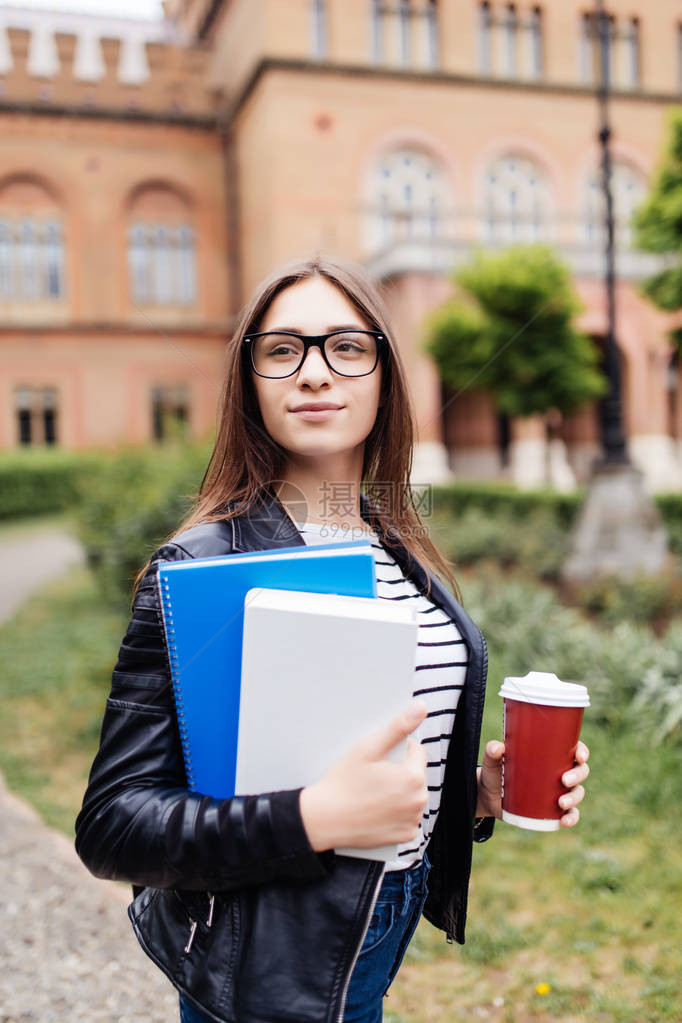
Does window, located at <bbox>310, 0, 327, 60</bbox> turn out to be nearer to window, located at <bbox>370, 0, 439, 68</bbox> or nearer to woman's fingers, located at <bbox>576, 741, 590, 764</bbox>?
window, located at <bbox>370, 0, 439, 68</bbox>

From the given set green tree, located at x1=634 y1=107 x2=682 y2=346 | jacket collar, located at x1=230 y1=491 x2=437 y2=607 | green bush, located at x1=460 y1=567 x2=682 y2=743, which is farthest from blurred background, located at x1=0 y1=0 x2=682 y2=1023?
jacket collar, located at x1=230 y1=491 x2=437 y2=607

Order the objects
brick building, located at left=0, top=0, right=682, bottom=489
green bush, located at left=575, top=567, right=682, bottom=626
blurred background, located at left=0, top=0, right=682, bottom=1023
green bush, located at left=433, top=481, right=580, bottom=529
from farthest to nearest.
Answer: brick building, located at left=0, top=0, right=682, bottom=489
blurred background, located at left=0, top=0, right=682, bottom=1023
green bush, located at left=433, top=481, right=580, bottom=529
green bush, located at left=575, top=567, right=682, bottom=626

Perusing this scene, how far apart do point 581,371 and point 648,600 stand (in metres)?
8.32

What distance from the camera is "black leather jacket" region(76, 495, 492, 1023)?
1.11 metres

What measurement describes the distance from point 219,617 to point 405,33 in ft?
81.1

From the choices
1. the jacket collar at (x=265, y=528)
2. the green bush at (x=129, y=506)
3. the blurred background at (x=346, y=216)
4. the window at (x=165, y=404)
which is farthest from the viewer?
the window at (x=165, y=404)

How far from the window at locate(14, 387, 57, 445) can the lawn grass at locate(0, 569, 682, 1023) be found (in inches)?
753

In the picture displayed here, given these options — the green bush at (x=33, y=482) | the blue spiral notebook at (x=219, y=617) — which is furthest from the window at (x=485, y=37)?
the blue spiral notebook at (x=219, y=617)

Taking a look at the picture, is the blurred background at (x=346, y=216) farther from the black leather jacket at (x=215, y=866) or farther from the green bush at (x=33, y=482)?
the black leather jacket at (x=215, y=866)

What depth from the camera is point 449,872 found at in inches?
64.5

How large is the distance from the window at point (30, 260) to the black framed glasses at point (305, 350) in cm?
2431

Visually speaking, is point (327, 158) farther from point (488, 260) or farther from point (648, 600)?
point (648, 600)

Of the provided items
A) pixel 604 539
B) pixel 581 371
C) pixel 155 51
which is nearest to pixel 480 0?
pixel 155 51

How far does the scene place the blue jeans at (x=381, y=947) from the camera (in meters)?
1.37
